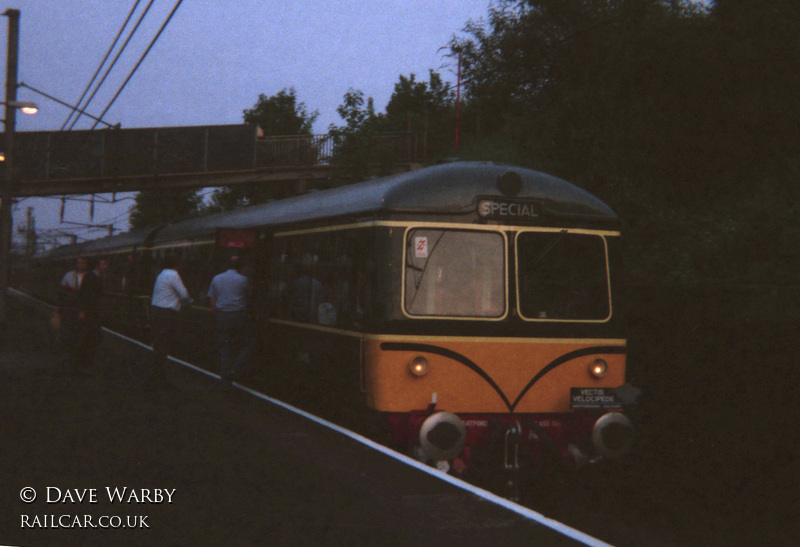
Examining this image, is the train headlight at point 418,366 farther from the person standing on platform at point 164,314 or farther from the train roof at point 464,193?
the person standing on platform at point 164,314

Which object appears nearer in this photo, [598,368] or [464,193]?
[464,193]

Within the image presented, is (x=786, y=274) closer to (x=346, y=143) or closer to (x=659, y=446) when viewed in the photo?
(x=659, y=446)

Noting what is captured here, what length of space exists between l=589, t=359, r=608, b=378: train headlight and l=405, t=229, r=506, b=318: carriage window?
3.56ft

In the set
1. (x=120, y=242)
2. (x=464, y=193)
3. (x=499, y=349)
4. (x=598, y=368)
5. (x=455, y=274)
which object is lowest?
(x=598, y=368)

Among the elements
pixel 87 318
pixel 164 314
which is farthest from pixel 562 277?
pixel 87 318

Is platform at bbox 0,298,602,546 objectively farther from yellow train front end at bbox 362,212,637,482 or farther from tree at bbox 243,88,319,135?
tree at bbox 243,88,319,135

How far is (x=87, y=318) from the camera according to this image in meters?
12.7

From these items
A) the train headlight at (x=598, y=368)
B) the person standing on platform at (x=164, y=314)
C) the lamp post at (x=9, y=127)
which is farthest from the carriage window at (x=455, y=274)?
the lamp post at (x=9, y=127)

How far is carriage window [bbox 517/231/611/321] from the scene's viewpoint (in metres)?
8.23

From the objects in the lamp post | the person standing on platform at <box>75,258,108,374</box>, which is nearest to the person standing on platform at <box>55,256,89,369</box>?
the person standing on platform at <box>75,258,108,374</box>

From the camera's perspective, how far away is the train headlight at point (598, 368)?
8.46 m

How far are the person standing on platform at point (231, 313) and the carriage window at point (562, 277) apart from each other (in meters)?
4.85

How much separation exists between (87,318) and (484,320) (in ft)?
22.8

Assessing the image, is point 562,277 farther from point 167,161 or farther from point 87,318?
point 167,161
